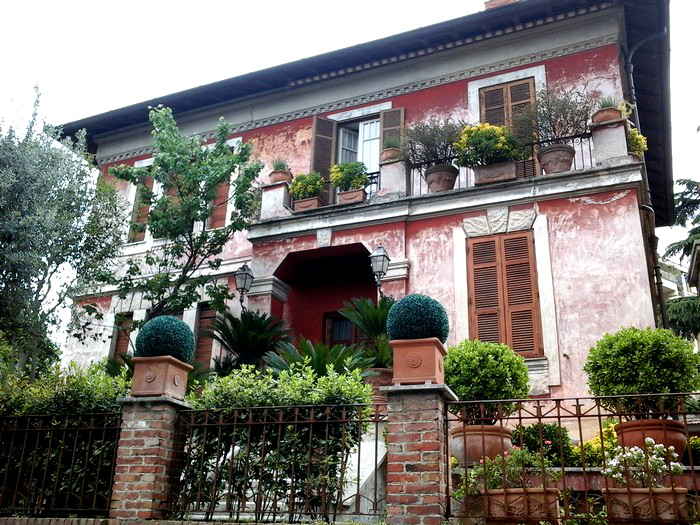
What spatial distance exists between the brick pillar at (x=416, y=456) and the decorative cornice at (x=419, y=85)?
948cm

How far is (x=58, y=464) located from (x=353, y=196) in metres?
7.81

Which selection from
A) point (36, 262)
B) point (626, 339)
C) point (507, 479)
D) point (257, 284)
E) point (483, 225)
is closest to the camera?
point (507, 479)

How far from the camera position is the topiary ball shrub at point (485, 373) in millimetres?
8570

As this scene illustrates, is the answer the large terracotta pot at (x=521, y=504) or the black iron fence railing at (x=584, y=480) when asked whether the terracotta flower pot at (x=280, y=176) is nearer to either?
the black iron fence railing at (x=584, y=480)

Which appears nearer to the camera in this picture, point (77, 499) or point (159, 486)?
point (159, 486)

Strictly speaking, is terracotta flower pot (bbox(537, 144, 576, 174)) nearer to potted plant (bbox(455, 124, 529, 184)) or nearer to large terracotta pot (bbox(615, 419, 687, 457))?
potted plant (bbox(455, 124, 529, 184))

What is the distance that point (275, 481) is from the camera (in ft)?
21.2

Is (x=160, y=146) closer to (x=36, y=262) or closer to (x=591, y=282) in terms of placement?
(x=36, y=262)

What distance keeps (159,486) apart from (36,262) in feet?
18.2

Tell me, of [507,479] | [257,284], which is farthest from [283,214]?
[507,479]

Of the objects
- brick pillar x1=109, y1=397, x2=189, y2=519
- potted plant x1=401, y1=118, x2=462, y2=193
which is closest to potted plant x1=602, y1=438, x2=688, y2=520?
brick pillar x1=109, y1=397, x2=189, y2=519

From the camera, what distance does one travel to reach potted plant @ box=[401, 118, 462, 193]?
1277 cm

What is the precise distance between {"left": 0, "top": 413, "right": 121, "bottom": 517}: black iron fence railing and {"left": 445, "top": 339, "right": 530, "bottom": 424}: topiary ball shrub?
399cm

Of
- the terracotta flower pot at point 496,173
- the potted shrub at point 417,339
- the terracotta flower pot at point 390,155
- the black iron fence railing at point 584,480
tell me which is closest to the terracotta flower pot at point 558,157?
the terracotta flower pot at point 496,173
